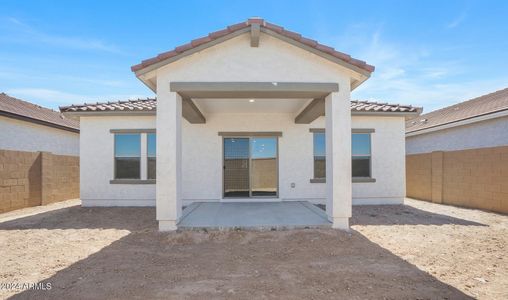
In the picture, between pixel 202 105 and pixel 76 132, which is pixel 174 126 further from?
pixel 76 132

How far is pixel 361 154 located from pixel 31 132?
532 inches

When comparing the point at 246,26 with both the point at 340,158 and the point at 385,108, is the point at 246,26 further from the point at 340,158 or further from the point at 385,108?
the point at 385,108

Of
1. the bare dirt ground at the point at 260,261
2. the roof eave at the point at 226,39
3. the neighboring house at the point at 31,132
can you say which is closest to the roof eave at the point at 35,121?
the neighboring house at the point at 31,132

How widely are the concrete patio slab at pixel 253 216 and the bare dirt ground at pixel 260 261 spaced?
0.93 feet

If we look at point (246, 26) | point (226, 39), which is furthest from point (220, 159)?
point (246, 26)

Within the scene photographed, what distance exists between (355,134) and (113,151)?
939 cm

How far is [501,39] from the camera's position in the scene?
30.2ft

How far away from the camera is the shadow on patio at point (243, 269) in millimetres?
3564

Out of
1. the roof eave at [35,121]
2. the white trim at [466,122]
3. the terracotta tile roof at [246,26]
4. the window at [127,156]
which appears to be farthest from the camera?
the window at [127,156]

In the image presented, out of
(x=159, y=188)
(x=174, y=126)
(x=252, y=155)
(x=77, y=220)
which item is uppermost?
(x=174, y=126)

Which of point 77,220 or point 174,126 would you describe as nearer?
point 174,126

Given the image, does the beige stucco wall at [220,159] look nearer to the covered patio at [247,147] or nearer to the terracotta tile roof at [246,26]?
the covered patio at [247,147]

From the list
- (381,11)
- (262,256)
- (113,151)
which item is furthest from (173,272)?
(381,11)

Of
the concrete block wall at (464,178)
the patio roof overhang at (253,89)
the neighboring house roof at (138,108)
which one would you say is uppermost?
the neighboring house roof at (138,108)
